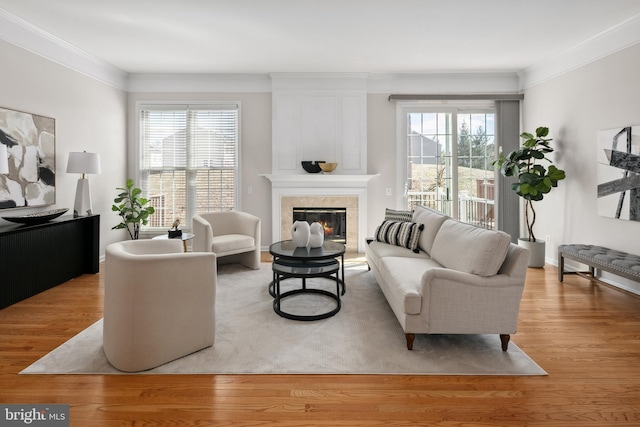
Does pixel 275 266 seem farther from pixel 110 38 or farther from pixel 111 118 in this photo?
pixel 111 118

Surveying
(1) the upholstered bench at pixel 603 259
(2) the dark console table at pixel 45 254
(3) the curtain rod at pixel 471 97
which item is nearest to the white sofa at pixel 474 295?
(1) the upholstered bench at pixel 603 259

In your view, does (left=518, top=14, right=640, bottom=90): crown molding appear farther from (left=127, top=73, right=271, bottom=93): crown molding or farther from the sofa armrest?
(left=127, top=73, right=271, bottom=93): crown molding

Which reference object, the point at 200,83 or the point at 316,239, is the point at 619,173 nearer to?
the point at 316,239

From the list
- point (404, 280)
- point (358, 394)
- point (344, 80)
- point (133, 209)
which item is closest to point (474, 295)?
point (404, 280)

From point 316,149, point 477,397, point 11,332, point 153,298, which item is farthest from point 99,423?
point 316,149

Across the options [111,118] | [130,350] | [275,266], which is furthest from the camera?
[111,118]

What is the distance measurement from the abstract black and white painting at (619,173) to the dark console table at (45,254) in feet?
20.0

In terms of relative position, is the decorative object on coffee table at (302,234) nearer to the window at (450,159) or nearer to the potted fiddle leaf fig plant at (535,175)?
the window at (450,159)

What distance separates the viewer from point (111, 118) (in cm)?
555

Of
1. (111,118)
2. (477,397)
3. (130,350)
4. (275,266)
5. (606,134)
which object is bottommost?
(477,397)

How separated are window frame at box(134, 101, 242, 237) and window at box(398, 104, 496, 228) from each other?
2650 mm

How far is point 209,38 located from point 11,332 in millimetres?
3538

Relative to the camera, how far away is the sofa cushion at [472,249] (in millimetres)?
2510

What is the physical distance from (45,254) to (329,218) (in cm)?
375
